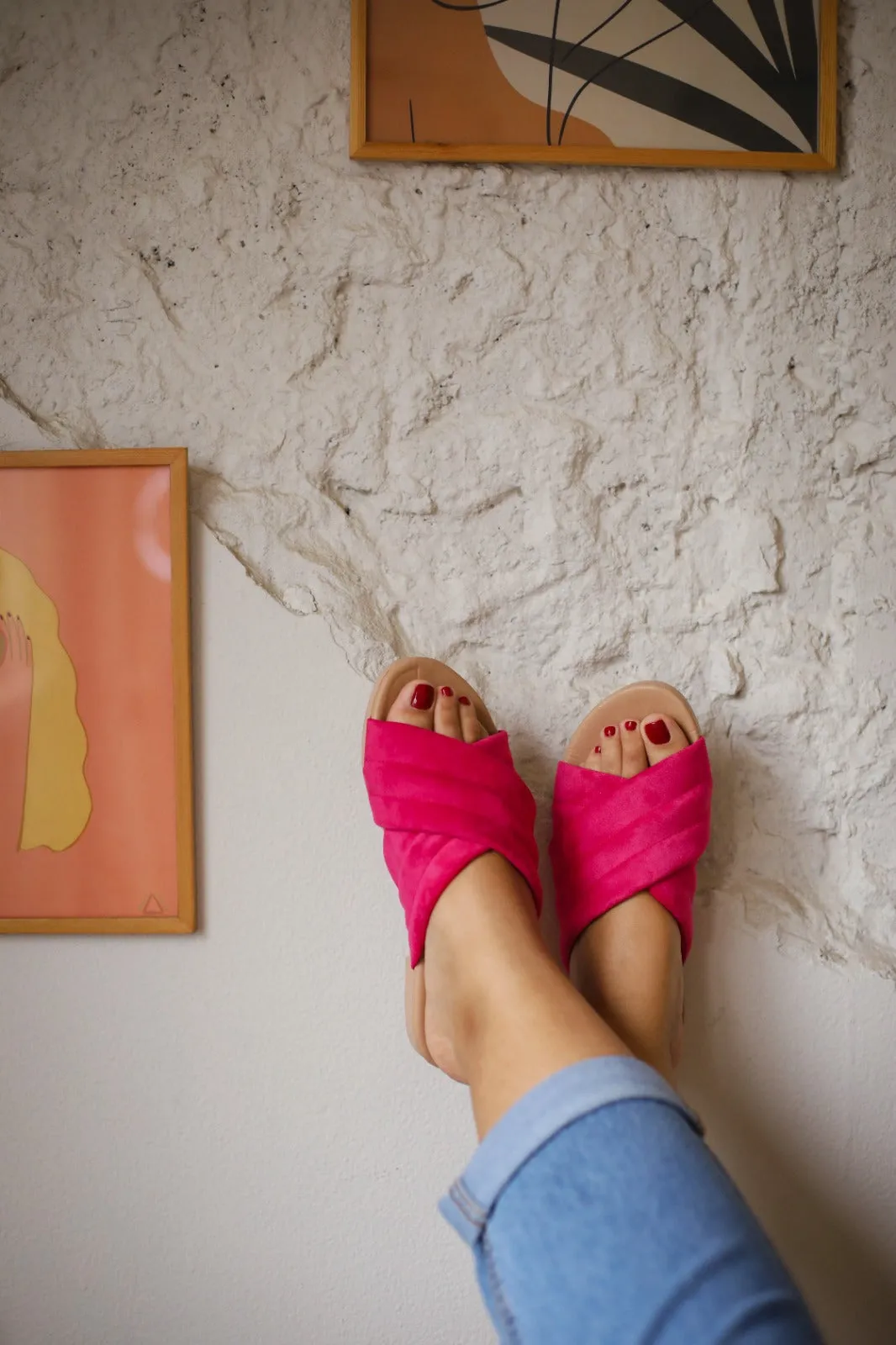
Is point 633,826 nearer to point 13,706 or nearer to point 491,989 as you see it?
point 491,989

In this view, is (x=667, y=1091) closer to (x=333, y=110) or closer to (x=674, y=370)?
(x=674, y=370)

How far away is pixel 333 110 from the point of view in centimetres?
84

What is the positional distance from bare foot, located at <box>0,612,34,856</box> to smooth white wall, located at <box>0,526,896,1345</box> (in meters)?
0.15

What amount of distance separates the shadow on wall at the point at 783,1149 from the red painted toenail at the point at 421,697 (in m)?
0.37

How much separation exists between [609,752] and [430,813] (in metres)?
0.20

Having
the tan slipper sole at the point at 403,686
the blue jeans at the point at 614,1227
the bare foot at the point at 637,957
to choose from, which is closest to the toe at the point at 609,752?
the bare foot at the point at 637,957

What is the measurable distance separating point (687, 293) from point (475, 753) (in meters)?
0.53

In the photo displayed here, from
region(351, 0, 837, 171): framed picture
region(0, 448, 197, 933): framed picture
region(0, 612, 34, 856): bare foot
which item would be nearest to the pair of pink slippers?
region(0, 448, 197, 933): framed picture

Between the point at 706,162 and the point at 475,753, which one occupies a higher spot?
the point at 706,162

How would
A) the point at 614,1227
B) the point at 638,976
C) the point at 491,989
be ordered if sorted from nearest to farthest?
the point at 614,1227 → the point at 491,989 → the point at 638,976

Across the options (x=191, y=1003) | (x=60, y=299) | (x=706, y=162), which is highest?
(x=706, y=162)

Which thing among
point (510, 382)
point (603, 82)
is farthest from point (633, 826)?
point (603, 82)

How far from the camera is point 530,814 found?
84cm

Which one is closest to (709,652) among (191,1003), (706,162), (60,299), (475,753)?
(475,753)
